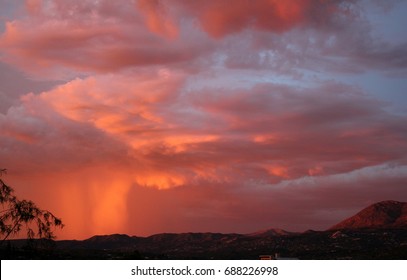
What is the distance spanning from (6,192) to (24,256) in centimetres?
1135
